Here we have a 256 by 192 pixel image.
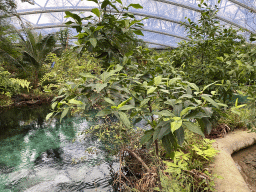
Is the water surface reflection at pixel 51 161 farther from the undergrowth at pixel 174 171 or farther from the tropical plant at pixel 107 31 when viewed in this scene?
the tropical plant at pixel 107 31

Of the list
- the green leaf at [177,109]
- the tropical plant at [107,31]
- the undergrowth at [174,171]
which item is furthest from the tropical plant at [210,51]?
the green leaf at [177,109]

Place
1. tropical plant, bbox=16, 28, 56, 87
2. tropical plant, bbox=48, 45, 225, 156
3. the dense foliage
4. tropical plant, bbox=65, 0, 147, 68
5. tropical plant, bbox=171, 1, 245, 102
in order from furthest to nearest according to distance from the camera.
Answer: tropical plant, bbox=16, 28, 56, 87, tropical plant, bbox=171, 1, 245, 102, tropical plant, bbox=65, 0, 147, 68, the dense foliage, tropical plant, bbox=48, 45, 225, 156

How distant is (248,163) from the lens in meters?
2.91

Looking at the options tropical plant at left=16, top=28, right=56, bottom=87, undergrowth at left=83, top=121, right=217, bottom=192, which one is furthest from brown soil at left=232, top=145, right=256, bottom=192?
tropical plant at left=16, top=28, right=56, bottom=87

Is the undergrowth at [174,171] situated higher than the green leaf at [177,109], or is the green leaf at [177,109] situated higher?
the green leaf at [177,109]

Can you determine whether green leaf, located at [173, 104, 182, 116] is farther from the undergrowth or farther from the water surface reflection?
the water surface reflection

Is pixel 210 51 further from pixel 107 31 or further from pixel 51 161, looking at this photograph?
pixel 51 161

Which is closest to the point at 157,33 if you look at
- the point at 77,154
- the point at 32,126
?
the point at 32,126

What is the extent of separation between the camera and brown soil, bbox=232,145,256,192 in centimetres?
246

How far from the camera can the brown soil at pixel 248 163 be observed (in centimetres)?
246

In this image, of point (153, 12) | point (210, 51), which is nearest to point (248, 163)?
point (210, 51)

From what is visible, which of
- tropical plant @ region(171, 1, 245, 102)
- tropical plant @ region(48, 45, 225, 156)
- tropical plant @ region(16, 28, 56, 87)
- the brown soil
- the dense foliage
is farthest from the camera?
tropical plant @ region(16, 28, 56, 87)

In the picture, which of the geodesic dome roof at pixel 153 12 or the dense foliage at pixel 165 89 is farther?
the geodesic dome roof at pixel 153 12

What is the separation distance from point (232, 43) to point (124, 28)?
235 cm
